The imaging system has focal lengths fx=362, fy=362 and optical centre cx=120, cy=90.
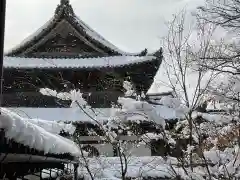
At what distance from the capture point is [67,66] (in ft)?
53.0

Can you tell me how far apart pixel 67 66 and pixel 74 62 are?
59 centimetres

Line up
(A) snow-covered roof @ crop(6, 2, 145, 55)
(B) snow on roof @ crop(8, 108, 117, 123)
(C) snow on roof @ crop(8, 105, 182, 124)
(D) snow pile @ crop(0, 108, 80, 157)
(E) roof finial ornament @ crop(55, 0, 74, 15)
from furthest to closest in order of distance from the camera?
1. (E) roof finial ornament @ crop(55, 0, 74, 15)
2. (A) snow-covered roof @ crop(6, 2, 145, 55)
3. (B) snow on roof @ crop(8, 108, 117, 123)
4. (C) snow on roof @ crop(8, 105, 182, 124)
5. (D) snow pile @ crop(0, 108, 80, 157)

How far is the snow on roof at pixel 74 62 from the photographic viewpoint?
16109 millimetres

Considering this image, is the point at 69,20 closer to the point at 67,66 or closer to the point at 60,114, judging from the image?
the point at 67,66

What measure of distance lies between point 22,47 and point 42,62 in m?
1.64

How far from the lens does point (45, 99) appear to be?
16703 millimetres

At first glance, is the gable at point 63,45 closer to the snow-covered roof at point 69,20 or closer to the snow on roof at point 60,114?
the snow-covered roof at point 69,20

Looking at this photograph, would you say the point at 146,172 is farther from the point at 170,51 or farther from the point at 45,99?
the point at 45,99

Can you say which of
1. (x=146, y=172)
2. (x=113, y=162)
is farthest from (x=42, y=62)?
(x=146, y=172)

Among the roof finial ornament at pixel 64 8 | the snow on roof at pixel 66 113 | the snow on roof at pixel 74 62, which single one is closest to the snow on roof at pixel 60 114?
the snow on roof at pixel 66 113

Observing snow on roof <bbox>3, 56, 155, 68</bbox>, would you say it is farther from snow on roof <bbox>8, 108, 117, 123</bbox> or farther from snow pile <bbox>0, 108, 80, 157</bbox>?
snow pile <bbox>0, 108, 80, 157</bbox>

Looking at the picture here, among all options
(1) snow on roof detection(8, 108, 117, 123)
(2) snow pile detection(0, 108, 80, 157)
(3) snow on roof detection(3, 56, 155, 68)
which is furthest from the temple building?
(2) snow pile detection(0, 108, 80, 157)

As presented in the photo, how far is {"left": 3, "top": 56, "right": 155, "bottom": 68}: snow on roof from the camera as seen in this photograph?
16.1 meters

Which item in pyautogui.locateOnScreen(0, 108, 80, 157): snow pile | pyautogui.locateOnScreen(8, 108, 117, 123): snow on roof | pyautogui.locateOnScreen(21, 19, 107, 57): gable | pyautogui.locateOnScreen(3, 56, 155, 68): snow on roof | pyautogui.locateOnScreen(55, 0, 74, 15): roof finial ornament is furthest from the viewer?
pyautogui.locateOnScreen(55, 0, 74, 15): roof finial ornament
